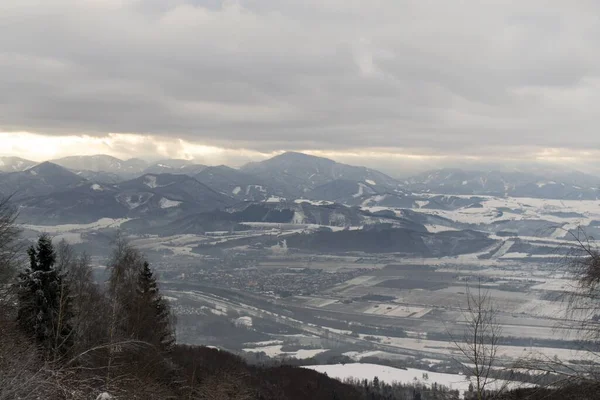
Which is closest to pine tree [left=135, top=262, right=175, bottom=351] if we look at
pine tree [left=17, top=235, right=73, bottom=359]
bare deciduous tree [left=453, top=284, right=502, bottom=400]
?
pine tree [left=17, top=235, right=73, bottom=359]

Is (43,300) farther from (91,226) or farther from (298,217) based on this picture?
(298,217)

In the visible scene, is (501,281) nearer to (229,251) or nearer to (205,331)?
(205,331)

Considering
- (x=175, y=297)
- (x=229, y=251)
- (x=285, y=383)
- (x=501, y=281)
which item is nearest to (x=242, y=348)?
(x=285, y=383)

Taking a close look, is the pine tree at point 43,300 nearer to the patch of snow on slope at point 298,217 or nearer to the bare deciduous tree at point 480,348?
the bare deciduous tree at point 480,348

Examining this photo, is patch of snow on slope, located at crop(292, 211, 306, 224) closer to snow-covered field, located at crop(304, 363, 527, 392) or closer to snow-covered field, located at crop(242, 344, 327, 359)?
snow-covered field, located at crop(242, 344, 327, 359)

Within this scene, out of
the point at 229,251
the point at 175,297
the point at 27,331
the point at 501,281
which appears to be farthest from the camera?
the point at 229,251

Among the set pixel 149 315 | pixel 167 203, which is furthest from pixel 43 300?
pixel 167 203
